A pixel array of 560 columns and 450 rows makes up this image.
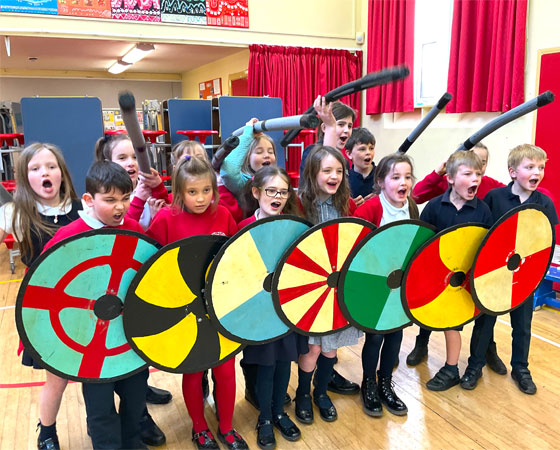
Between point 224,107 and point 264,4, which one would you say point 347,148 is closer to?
point 224,107

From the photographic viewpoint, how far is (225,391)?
1873mm

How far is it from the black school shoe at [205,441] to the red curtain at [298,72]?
17.4 feet

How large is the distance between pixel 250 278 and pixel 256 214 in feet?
1.15

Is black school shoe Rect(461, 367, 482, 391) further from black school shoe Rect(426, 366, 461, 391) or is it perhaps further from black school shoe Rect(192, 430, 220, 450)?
black school shoe Rect(192, 430, 220, 450)

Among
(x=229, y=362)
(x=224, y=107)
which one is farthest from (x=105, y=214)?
(x=224, y=107)

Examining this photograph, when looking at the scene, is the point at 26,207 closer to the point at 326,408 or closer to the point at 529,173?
the point at 326,408

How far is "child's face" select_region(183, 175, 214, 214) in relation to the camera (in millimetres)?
1710

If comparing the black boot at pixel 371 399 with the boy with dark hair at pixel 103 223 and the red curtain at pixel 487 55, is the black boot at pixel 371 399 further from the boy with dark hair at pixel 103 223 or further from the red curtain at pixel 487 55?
the red curtain at pixel 487 55

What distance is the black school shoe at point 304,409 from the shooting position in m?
2.10

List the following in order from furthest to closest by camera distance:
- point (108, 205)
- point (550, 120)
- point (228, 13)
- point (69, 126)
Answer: point (228, 13) < point (69, 126) < point (550, 120) < point (108, 205)

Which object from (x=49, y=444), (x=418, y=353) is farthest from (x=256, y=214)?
(x=418, y=353)

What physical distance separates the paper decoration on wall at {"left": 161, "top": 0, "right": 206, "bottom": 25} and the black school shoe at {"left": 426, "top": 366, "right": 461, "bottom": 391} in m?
5.40

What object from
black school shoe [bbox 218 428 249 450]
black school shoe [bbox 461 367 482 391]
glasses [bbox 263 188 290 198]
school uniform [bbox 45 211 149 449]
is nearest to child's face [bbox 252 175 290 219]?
glasses [bbox 263 188 290 198]

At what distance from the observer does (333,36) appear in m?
6.70
